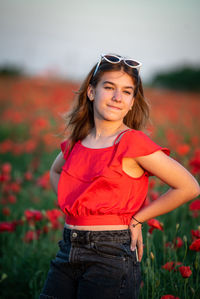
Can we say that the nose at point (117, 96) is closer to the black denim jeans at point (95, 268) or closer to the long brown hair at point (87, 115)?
the long brown hair at point (87, 115)

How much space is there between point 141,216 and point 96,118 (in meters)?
0.63

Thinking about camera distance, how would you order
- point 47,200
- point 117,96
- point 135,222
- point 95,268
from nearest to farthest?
1. point 95,268
2. point 135,222
3. point 117,96
4. point 47,200

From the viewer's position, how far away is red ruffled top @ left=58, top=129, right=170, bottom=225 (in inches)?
61.2

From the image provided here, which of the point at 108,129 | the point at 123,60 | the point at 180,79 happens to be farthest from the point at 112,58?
the point at 180,79

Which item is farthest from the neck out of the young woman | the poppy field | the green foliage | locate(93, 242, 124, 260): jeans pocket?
the green foliage

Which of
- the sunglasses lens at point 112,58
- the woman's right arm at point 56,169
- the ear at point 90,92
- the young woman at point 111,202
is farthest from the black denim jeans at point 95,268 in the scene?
the sunglasses lens at point 112,58

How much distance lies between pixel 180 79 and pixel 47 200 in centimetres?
1317

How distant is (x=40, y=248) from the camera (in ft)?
8.94

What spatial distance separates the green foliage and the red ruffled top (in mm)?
13325

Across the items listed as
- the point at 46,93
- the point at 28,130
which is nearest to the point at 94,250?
the point at 28,130

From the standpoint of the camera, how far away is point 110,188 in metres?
1.58

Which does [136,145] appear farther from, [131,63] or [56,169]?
[56,169]

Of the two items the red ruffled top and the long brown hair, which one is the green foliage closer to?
the long brown hair

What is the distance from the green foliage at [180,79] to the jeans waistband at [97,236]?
13.5 meters
